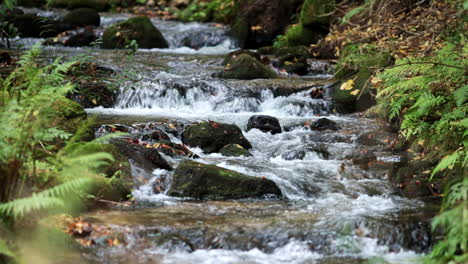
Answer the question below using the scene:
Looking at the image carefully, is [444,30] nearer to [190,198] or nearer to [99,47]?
[190,198]

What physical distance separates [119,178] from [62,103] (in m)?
1.90

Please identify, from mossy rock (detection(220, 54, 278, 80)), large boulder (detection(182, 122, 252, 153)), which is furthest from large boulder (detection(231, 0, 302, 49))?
large boulder (detection(182, 122, 252, 153))

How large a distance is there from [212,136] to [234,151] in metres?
0.53

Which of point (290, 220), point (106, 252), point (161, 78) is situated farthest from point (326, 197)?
point (161, 78)

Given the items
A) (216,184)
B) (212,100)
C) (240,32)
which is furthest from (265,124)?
(240,32)

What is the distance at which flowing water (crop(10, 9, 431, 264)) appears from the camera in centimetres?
539

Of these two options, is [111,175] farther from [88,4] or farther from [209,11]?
[88,4]

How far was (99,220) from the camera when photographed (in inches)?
227

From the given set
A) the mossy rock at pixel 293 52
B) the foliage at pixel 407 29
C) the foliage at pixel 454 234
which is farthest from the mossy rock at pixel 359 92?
the foliage at pixel 454 234

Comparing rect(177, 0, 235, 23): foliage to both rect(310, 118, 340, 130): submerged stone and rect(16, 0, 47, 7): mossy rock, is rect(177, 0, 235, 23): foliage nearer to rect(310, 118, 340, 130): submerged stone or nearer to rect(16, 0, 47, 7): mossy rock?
rect(16, 0, 47, 7): mossy rock

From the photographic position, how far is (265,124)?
33.9 ft

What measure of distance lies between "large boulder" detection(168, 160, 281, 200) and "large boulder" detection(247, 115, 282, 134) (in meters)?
3.06

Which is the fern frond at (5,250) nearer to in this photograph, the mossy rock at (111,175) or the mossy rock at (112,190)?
the mossy rock at (111,175)

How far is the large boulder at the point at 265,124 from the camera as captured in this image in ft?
33.7
